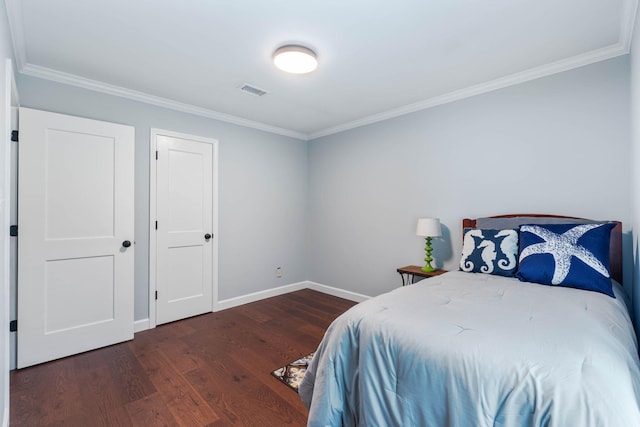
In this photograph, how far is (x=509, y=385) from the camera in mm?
1030

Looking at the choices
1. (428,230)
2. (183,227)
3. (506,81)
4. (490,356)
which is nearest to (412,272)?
(428,230)

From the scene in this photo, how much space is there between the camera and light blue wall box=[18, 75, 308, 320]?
2.93 m

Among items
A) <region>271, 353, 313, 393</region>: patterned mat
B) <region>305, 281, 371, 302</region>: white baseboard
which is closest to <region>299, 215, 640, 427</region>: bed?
<region>271, 353, 313, 393</region>: patterned mat

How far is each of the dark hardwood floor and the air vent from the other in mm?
2482

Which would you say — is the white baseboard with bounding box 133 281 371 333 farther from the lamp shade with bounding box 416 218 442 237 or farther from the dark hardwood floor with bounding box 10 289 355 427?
the lamp shade with bounding box 416 218 442 237

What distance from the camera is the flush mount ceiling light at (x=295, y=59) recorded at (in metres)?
2.27

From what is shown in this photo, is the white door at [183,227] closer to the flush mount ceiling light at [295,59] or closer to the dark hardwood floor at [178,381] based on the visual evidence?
the dark hardwood floor at [178,381]

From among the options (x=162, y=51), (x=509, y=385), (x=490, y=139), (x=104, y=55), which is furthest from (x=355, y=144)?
(x=509, y=385)

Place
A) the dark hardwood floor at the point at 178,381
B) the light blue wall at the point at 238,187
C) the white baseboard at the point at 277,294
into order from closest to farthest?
1. the dark hardwood floor at the point at 178,381
2. the light blue wall at the point at 238,187
3. the white baseboard at the point at 277,294

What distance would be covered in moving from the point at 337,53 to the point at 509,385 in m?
2.34

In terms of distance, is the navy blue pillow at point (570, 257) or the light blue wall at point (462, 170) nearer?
the navy blue pillow at point (570, 257)

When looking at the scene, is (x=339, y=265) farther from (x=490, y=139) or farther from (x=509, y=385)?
(x=509, y=385)

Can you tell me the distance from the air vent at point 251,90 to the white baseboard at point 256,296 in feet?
8.29

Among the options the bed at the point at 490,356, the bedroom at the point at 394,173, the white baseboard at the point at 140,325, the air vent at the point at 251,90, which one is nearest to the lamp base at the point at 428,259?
the bedroom at the point at 394,173
